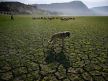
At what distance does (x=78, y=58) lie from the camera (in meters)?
7.87

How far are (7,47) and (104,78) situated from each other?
22.3 ft

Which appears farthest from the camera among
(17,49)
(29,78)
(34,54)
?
(17,49)

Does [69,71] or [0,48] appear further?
[0,48]

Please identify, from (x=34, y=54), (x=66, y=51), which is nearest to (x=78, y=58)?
(x=66, y=51)

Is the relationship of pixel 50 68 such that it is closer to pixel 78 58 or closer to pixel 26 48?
pixel 78 58

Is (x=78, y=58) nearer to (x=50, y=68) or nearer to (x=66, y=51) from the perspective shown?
(x=66, y=51)

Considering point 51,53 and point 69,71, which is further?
point 51,53

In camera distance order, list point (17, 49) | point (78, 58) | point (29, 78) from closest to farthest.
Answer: point (29, 78)
point (78, 58)
point (17, 49)

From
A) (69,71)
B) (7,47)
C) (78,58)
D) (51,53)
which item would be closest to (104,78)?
(69,71)

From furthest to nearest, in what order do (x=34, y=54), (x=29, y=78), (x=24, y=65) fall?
1. (x=34, y=54)
2. (x=24, y=65)
3. (x=29, y=78)

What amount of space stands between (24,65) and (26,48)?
277 cm

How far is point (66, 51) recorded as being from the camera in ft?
29.3

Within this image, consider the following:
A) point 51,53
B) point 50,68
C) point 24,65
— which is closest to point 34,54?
point 51,53

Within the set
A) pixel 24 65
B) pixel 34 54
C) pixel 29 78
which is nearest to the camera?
pixel 29 78
